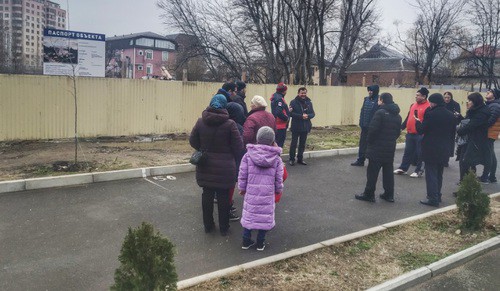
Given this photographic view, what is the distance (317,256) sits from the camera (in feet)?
15.3

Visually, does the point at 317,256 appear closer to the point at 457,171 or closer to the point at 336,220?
the point at 336,220

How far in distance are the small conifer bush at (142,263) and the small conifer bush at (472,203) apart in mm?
4412

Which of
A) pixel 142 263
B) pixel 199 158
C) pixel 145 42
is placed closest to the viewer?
pixel 142 263

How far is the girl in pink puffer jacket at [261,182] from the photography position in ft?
15.0

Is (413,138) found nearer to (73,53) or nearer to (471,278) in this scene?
(471,278)

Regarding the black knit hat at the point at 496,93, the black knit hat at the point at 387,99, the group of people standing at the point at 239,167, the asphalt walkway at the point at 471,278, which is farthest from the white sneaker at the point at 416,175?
the group of people standing at the point at 239,167

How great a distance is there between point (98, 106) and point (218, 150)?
7882 millimetres

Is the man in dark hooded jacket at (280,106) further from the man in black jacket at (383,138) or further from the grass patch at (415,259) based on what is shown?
the grass patch at (415,259)

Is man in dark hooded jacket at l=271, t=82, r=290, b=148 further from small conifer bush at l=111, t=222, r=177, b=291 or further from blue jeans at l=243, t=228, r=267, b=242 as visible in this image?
small conifer bush at l=111, t=222, r=177, b=291

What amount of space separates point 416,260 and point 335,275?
115cm

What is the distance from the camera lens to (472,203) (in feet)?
18.2

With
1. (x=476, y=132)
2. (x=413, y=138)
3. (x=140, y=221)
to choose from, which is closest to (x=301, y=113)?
(x=413, y=138)

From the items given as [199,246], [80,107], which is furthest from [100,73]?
[199,246]

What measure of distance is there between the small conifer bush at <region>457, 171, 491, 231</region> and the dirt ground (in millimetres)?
5723
